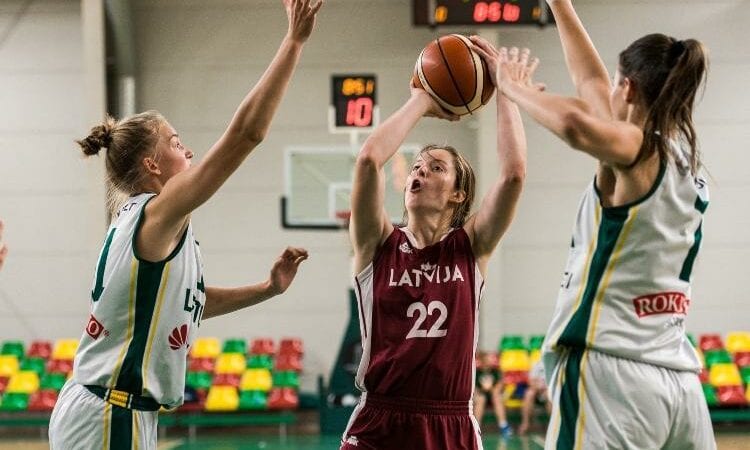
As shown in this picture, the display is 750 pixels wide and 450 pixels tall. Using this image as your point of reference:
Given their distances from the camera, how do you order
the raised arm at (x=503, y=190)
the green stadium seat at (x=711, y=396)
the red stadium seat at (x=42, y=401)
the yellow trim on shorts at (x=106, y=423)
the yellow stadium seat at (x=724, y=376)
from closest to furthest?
the yellow trim on shorts at (x=106, y=423)
the raised arm at (x=503, y=190)
the green stadium seat at (x=711, y=396)
the red stadium seat at (x=42, y=401)
the yellow stadium seat at (x=724, y=376)

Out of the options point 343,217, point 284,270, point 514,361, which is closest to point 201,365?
point 343,217

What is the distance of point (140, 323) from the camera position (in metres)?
3.08

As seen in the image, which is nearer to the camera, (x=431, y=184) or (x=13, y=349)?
(x=431, y=184)

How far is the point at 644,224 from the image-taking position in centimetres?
279

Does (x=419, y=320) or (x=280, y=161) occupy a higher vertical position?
(x=280, y=161)

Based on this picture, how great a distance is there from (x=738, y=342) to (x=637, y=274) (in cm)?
1040

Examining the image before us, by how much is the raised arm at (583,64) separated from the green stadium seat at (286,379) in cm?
912

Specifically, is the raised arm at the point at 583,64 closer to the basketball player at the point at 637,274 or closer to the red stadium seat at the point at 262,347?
the basketball player at the point at 637,274

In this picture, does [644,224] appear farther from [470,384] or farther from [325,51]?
[325,51]

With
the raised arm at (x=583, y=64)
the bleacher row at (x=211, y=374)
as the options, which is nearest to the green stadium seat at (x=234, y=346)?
the bleacher row at (x=211, y=374)

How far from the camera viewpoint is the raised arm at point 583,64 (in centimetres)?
313

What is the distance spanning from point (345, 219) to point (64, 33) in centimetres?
504

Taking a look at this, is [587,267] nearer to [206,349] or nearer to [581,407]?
[581,407]

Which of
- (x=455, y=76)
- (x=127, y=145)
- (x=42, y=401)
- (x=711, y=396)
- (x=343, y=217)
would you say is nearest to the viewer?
(x=127, y=145)
